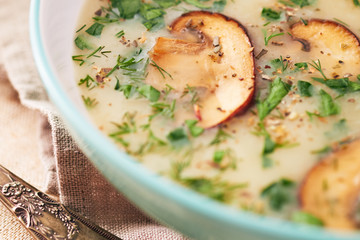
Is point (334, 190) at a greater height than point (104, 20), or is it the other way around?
point (104, 20)

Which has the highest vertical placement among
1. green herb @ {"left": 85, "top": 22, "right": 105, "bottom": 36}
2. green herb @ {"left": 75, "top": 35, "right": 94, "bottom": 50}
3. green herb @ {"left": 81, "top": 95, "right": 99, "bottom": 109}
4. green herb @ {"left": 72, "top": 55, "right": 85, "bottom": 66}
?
green herb @ {"left": 85, "top": 22, "right": 105, "bottom": 36}

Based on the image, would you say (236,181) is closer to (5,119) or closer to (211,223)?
(211,223)

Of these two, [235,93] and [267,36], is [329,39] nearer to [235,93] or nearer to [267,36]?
[267,36]

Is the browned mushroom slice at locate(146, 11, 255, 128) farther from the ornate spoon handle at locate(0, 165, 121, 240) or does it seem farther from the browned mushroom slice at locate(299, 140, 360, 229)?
the ornate spoon handle at locate(0, 165, 121, 240)

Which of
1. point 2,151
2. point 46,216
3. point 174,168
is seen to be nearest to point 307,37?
point 174,168

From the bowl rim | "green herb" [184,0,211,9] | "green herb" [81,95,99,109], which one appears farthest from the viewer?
"green herb" [184,0,211,9]

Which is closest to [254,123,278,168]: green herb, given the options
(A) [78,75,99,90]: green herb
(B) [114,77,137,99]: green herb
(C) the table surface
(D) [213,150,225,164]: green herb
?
(D) [213,150,225,164]: green herb

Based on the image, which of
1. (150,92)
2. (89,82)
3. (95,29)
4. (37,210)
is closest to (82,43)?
(95,29)
